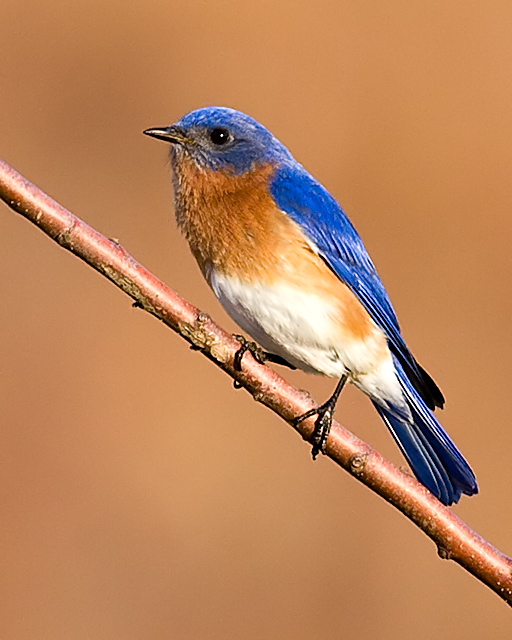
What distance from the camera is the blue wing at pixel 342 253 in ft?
7.59

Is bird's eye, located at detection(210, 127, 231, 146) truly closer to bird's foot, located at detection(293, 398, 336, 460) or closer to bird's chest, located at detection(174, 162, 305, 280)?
bird's chest, located at detection(174, 162, 305, 280)

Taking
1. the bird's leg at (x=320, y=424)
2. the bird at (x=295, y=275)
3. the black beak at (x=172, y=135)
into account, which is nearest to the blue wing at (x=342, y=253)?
A: the bird at (x=295, y=275)

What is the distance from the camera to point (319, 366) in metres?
2.28

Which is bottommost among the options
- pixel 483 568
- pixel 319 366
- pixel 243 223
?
pixel 483 568

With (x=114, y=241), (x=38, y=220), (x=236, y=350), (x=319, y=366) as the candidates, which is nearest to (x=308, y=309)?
(x=319, y=366)

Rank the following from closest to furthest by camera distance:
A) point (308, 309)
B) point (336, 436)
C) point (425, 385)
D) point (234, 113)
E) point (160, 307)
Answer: point (160, 307)
point (336, 436)
point (308, 309)
point (425, 385)
point (234, 113)

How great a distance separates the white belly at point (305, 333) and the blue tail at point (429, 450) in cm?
7

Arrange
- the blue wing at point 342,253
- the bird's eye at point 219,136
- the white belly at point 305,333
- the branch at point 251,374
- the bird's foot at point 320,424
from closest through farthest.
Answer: the branch at point 251,374
the bird's foot at point 320,424
the white belly at point 305,333
the blue wing at point 342,253
the bird's eye at point 219,136

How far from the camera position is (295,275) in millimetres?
2174

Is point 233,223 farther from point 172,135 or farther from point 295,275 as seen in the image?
point 172,135

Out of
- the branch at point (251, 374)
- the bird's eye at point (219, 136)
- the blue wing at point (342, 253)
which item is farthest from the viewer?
the bird's eye at point (219, 136)

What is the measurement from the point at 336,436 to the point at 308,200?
0.83 m

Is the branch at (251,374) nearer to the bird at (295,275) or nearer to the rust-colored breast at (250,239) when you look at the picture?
the bird at (295,275)

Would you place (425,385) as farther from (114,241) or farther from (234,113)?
(114,241)
